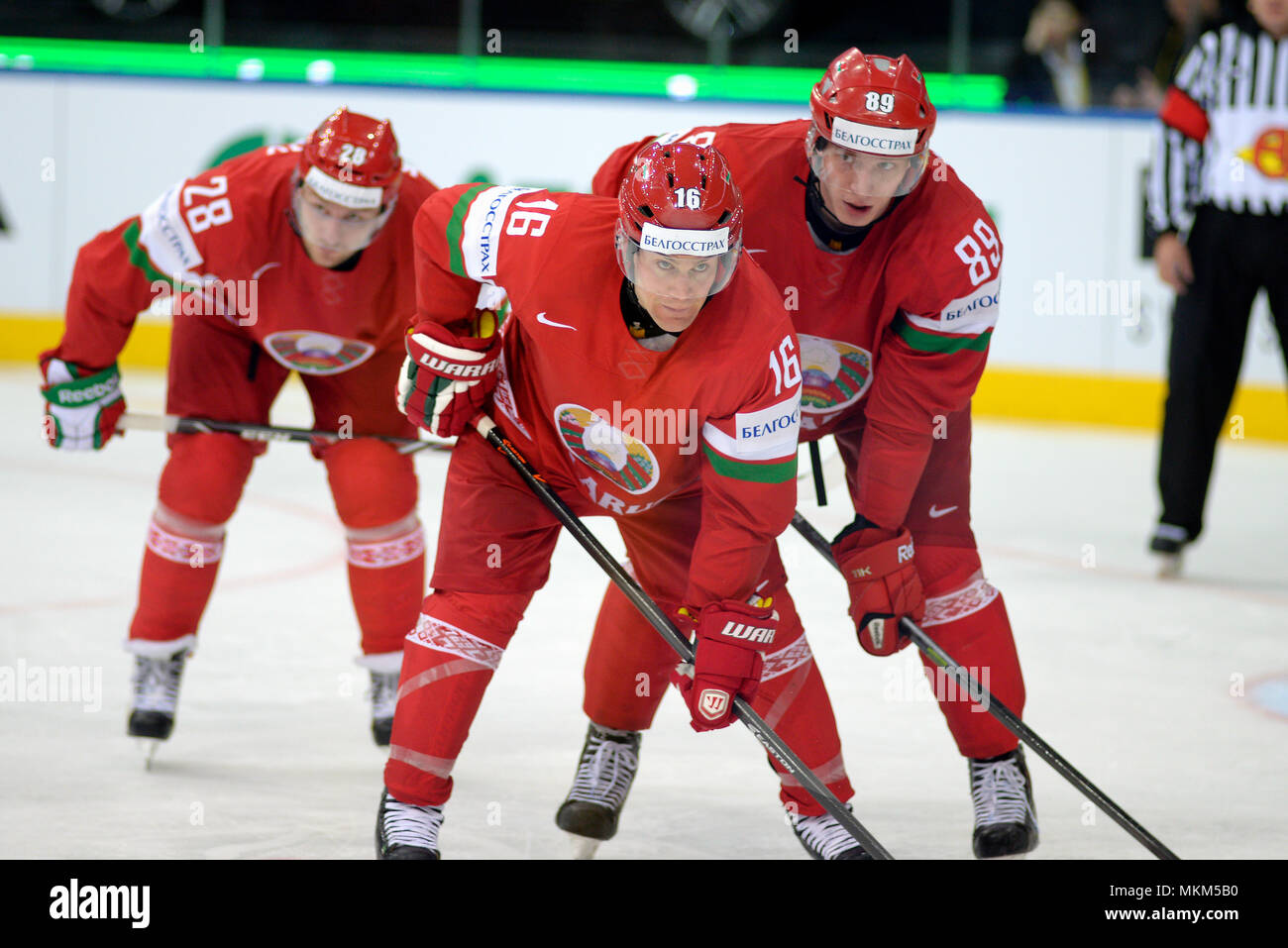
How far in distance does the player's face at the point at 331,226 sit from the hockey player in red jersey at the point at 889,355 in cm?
42

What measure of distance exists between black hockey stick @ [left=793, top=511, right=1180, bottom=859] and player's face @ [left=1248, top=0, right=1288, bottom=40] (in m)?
2.76

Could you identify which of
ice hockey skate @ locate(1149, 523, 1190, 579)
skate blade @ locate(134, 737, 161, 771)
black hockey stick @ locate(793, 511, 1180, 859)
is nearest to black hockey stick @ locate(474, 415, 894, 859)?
black hockey stick @ locate(793, 511, 1180, 859)

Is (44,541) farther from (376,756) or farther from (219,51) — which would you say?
(219,51)

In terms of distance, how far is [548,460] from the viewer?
2.45 meters

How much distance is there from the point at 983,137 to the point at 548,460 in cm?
514

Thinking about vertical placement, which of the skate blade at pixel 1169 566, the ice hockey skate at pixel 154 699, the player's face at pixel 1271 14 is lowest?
the skate blade at pixel 1169 566

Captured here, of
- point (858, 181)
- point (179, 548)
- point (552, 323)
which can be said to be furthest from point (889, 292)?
point (179, 548)

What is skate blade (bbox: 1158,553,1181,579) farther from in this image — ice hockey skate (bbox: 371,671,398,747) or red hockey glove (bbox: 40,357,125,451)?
red hockey glove (bbox: 40,357,125,451)

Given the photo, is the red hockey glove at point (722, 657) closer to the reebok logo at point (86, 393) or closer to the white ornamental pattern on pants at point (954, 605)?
the white ornamental pattern on pants at point (954, 605)

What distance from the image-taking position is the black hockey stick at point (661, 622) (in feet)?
7.59

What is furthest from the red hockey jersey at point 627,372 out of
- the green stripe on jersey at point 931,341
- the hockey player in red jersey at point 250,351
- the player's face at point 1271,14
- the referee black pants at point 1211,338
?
the player's face at point 1271,14

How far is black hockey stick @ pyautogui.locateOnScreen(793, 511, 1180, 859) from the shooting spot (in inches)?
95.4
